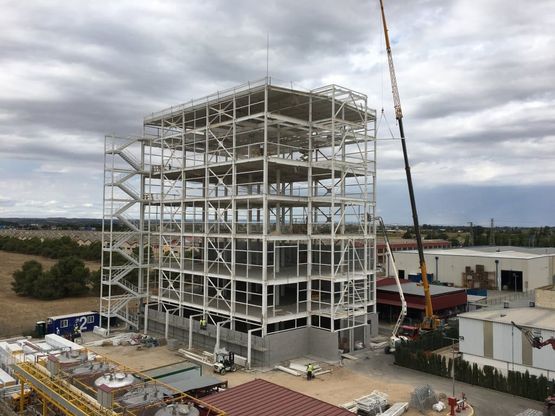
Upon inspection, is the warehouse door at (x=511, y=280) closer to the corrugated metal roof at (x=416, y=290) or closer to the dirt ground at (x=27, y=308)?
the corrugated metal roof at (x=416, y=290)

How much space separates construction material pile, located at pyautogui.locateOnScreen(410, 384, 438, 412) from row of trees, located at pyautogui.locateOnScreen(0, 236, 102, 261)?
Result: 79.4 meters

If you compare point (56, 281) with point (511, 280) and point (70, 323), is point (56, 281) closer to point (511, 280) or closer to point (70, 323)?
point (70, 323)

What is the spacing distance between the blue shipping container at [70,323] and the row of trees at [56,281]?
20340 millimetres

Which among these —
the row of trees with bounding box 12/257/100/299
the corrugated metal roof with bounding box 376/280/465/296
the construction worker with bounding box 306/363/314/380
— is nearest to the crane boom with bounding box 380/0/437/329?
the corrugated metal roof with bounding box 376/280/465/296

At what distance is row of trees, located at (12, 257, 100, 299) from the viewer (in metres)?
61.1

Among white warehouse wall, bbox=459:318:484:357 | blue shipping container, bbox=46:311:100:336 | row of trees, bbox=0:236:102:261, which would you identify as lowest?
blue shipping container, bbox=46:311:100:336

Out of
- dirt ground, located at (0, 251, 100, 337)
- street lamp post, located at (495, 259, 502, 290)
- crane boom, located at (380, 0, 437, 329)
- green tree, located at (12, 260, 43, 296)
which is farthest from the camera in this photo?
green tree, located at (12, 260, 43, 296)

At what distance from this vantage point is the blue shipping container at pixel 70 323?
41062 millimetres

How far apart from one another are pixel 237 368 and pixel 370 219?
1769 centimetres

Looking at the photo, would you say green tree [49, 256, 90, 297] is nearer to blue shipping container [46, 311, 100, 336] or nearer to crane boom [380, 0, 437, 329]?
blue shipping container [46, 311, 100, 336]

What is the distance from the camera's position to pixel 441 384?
96.0ft

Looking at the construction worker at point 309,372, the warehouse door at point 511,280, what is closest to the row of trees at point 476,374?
the construction worker at point 309,372

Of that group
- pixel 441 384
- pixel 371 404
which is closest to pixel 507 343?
pixel 441 384

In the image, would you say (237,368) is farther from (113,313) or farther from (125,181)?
(125,181)
